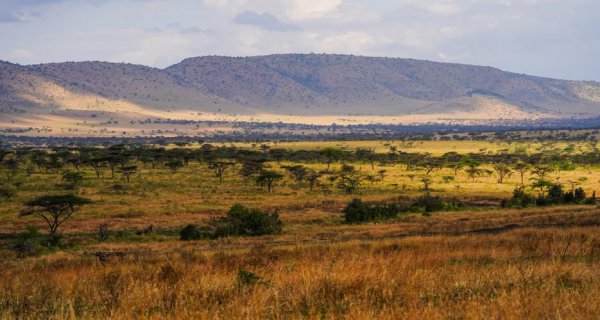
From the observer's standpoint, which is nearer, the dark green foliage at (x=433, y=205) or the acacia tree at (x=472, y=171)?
the dark green foliage at (x=433, y=205)

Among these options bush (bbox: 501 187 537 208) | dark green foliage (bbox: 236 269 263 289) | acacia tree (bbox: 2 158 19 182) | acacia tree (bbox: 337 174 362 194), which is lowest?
acacia tree (bbox: 337 174 362 194)

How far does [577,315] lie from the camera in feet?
20.6

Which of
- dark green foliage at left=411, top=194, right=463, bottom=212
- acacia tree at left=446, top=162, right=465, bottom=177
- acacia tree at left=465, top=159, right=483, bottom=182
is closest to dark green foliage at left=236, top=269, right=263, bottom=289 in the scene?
dark green foliage at left=411, top=194, right=463, bottom=212

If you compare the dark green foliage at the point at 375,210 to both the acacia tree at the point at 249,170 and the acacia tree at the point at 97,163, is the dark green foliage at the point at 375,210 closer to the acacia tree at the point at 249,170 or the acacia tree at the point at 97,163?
the acacia tree at the point at 249,170

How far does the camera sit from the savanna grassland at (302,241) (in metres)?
7.40

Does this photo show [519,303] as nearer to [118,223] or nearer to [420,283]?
[420,283]

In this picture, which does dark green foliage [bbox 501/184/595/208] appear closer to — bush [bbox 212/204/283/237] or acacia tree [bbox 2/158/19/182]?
bush [bbox 212/204/283/237]

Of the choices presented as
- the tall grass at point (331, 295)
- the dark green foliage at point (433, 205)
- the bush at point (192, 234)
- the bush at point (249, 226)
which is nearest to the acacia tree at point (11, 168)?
the bush at point (249, 226)

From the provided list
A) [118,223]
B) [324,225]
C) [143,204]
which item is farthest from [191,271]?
[143,204]

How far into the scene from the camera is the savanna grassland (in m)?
7.40

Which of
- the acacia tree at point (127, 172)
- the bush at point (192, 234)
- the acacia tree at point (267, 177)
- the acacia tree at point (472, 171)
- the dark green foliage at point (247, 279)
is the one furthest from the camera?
the acacia tree at point (472, 171)

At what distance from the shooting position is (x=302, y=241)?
25.2 meters

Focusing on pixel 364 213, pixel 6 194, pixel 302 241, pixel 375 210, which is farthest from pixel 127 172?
pixel 302 241

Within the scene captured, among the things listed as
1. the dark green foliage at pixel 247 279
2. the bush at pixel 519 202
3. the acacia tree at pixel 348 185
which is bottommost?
the acacia tree at pixel 348 185
